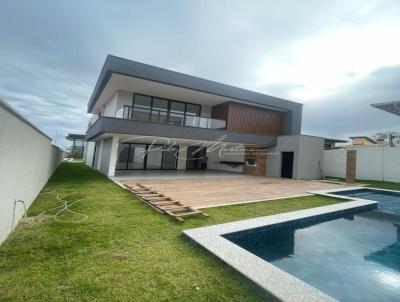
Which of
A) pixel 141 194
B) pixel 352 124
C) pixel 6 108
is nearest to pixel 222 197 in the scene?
pixel 141 194

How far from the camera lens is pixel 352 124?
2597 centimetres

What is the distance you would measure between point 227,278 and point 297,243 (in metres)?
2.38

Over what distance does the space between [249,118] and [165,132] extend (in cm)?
669

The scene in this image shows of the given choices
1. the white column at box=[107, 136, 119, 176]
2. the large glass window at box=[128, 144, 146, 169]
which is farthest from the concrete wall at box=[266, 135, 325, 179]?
the white column at box=[107, 136, 119, 176]

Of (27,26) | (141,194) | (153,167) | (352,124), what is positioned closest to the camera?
(141,194)

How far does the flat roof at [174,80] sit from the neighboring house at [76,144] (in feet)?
72.1

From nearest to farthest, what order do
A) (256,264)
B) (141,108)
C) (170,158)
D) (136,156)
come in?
(256,264), (141,108), (136,156), (170,158)

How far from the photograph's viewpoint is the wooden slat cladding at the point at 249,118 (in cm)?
1462

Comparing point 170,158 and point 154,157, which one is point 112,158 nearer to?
point 154,157

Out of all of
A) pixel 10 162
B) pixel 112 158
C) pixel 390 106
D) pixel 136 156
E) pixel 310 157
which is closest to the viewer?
pixel 10 162

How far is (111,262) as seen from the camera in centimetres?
276

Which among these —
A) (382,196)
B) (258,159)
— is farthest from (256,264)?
(258,159)

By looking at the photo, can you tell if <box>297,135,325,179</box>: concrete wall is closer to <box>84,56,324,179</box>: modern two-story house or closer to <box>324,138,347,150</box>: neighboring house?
<box>84,56,324,179</box>: modern two-story house

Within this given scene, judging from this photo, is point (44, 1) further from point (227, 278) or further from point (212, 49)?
point (227, 278)
